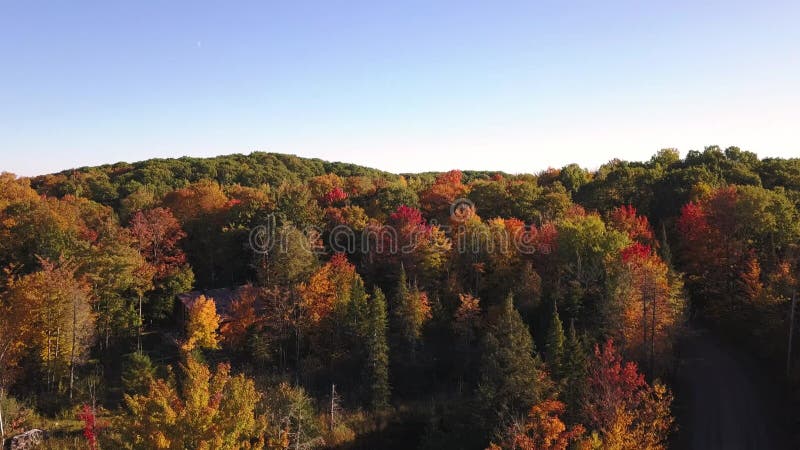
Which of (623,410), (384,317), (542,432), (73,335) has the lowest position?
(542,432)

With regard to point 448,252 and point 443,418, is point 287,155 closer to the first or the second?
point 448,252

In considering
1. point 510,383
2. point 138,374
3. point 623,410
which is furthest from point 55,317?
point 623,410

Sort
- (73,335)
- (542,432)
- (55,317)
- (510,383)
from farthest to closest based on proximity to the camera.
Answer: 1. (73,335)
2. (55,317)
3. (510,383)
4. (542,432)

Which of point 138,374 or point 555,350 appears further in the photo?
point 138,374

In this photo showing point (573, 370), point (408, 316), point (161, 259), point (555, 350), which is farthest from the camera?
point (161, 259)

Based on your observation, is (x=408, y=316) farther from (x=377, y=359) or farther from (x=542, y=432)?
(x=542, y=432)

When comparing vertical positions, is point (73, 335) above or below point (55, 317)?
below

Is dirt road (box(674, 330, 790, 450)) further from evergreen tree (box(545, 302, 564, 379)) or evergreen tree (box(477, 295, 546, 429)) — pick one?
evergreen tree (box(477, 295, 546, 429))

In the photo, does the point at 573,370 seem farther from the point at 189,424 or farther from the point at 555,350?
the point at 189,424
